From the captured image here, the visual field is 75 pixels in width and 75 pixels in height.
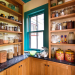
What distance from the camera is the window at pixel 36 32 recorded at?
2.23 meters

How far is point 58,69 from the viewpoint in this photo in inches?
53.2

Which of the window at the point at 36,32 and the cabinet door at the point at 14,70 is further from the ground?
the window at the point at 36,32

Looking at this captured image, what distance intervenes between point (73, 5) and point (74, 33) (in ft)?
2.45

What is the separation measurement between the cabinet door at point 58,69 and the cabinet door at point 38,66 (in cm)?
20

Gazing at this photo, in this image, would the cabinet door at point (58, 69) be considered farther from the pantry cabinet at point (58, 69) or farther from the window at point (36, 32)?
the window at point (36, 32)

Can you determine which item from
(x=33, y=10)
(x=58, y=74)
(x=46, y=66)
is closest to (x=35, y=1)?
(x=33, y=10)

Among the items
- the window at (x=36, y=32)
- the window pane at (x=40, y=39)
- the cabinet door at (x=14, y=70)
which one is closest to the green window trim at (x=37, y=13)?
the window at (x=36, y=32)

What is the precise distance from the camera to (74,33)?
1.46m

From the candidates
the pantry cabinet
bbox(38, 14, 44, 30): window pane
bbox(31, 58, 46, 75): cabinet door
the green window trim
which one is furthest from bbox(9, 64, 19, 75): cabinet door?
bbox(38, 14, 44, 30): window pane

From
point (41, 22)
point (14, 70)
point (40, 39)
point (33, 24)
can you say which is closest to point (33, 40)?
point (40, 39)

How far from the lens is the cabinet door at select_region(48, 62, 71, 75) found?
49.5 inches

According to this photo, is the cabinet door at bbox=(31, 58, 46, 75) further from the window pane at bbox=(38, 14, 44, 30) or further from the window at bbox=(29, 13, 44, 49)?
the window pane at bbox=(38, 14, 44, 30)

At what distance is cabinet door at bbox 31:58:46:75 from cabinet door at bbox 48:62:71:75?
0.20 meters

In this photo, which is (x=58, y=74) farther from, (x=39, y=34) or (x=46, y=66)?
(x=39, y=34)
